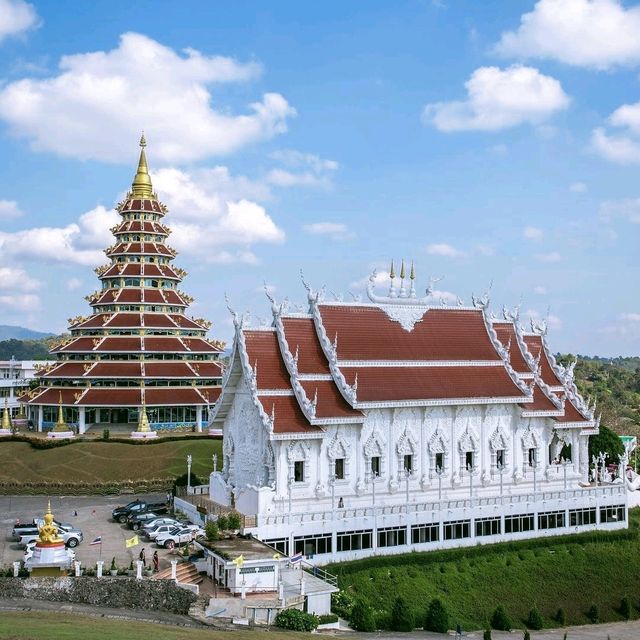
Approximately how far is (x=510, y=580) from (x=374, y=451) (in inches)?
314

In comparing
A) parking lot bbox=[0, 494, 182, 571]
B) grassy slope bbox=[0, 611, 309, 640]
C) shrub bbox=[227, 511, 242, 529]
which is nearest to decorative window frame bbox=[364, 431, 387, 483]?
shrub bbox=[227, 511, 242, 529]

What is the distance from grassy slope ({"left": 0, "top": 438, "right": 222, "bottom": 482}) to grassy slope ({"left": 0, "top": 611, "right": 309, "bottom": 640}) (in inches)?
1032

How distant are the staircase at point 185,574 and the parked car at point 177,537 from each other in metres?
3.00

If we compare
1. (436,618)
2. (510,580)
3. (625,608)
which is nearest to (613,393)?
(625,608)

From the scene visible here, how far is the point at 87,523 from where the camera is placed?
1529 inches

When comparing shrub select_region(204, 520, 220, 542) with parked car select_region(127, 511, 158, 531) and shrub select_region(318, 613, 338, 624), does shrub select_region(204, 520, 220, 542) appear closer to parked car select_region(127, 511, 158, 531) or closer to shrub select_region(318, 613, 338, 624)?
shrub select_region(318, 613, 338, 624)

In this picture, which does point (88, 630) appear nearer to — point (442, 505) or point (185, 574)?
point (185, 574)

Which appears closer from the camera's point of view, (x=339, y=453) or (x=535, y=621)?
(x=535, y=621)

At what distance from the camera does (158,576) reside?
2881 centimetres

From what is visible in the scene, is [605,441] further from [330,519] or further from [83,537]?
[83,537]

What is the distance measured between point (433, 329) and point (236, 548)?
17.0m

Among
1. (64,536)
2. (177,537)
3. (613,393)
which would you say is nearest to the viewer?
(64,536)

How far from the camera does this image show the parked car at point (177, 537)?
33.8 metres

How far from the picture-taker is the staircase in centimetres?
2895
